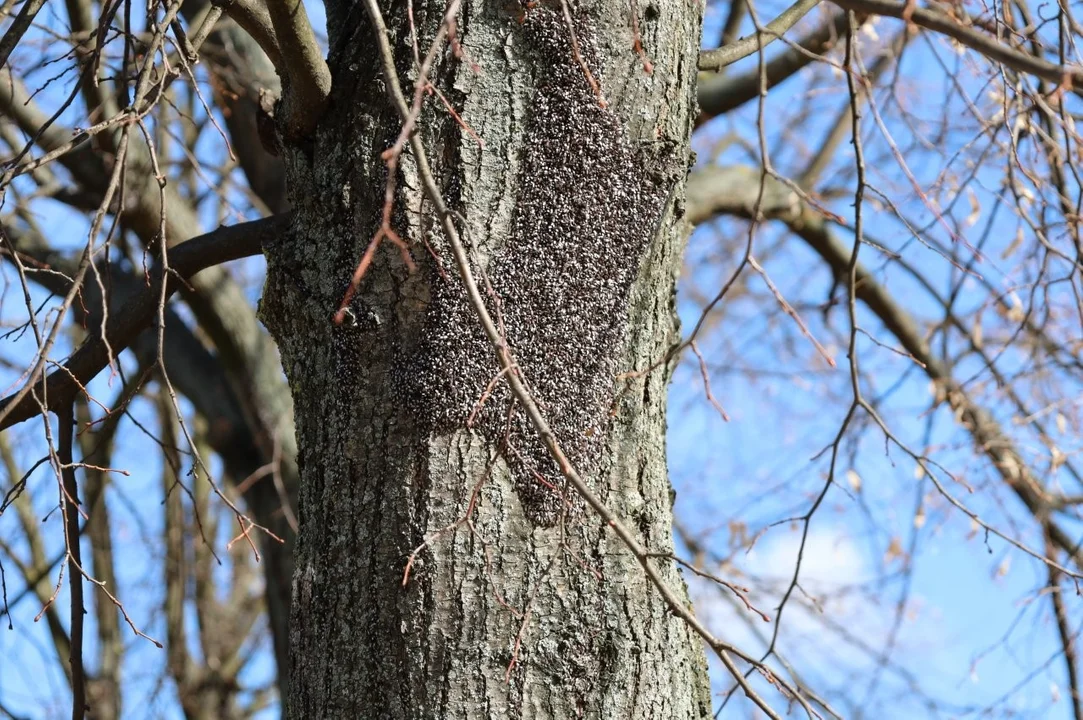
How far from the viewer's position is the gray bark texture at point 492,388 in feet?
4.45

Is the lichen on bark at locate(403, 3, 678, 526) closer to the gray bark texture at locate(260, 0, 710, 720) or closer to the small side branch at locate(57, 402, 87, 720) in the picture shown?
the gray bark texture at locate(260, 0, 710, 720)

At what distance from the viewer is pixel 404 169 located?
142 centimetres

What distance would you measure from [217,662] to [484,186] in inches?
230

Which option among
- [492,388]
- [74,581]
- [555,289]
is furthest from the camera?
[74,581]

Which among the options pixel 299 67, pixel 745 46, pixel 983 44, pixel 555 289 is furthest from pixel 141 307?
pixel 983 44

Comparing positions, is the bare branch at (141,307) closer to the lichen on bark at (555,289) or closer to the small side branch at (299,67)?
the small side branch at (299,67)

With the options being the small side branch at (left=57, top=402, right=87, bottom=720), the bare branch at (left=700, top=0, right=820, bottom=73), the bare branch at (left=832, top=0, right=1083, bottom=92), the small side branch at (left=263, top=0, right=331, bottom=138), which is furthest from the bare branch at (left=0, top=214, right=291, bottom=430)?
the bare branch at (left=832, top=0, right=1083, bottom=92)

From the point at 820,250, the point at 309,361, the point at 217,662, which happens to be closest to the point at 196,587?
the point at 217,662

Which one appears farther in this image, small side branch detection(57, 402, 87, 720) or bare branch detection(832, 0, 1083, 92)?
small side branch detection(57, 402, 87, 720)

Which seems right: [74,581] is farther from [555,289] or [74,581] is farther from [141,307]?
[555,289]

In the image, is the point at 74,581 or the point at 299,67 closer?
the point at 299,67

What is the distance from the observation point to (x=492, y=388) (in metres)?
1.33

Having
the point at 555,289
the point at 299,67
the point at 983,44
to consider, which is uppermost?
the point at 299,67

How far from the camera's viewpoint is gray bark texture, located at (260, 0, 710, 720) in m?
1.36
